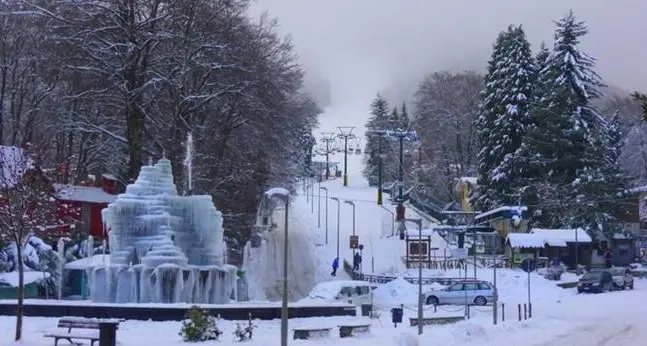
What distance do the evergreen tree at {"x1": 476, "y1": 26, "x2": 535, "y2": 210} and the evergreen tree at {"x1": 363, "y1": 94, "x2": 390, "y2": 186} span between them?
29.6 meters

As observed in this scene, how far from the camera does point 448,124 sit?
86938 millimetres

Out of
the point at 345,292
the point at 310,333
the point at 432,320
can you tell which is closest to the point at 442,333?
the point at 310,333

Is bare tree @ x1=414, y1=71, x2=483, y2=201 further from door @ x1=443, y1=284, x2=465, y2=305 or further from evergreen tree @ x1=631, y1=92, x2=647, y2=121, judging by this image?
evergreen tree @ x1=631, y1=92, x2=647, y2=121

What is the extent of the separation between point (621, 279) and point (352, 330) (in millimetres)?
30407

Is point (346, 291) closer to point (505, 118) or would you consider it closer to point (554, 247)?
point (554, 247)

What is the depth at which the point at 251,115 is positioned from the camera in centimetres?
4253

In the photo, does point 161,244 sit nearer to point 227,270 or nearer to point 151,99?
point 227,270

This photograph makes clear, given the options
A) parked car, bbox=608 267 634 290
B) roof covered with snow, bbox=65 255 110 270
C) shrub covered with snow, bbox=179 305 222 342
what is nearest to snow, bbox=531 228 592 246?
parked car, bbox=608 267 634 290

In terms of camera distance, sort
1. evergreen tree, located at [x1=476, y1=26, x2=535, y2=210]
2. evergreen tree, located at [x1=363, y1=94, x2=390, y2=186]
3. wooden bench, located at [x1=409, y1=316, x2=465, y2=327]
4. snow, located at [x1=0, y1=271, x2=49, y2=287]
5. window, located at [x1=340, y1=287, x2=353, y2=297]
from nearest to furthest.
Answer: wooden bench, located at [x1=409, y1=316, x2=465, y2=327]
snow, located at [x1=0, y1=271, x2=49, y2=287]
window, located at [x1=340, y1=287, x2=353, y2=297]
evergreen tree, located at [x1=476, y1=26, x2=535, y2=210]
evergreen tree, located at [x1=363, y1=94, x2=390, y2=186]

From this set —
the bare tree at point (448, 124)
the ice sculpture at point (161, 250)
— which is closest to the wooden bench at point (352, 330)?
the ice sculpture at point (161, 250)

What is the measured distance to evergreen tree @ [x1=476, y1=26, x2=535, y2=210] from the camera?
211 feet

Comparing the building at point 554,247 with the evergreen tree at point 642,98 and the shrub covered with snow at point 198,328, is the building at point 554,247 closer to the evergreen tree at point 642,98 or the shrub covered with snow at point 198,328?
the shrub covered with snow at point 198,328

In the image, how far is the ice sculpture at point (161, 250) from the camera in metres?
27.2

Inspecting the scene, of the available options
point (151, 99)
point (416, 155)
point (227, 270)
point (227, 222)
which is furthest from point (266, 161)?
point (416, 155)
